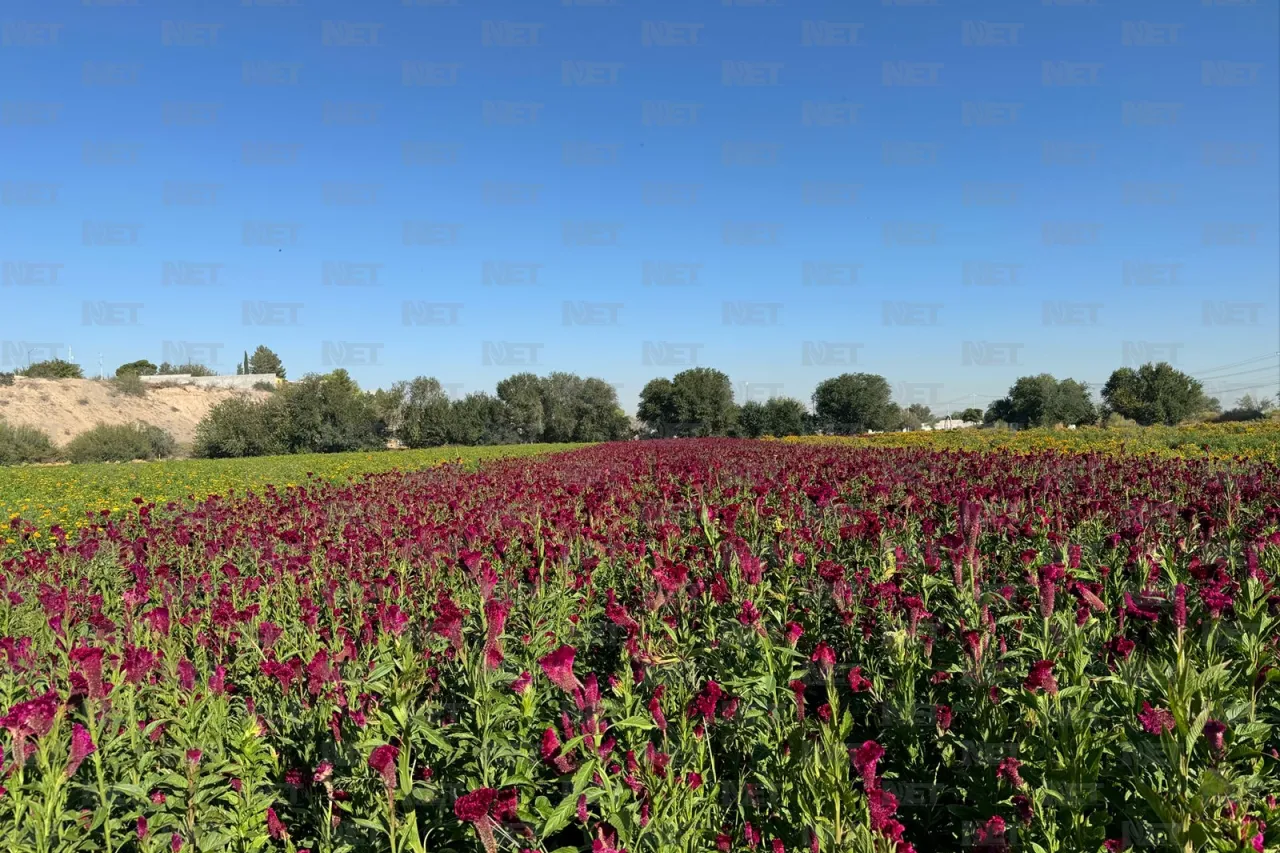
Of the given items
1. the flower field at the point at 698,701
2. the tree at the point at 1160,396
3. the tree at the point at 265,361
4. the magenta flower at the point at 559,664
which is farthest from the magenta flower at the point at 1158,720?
the tree at the point at 265,361

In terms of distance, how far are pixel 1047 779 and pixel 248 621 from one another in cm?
437

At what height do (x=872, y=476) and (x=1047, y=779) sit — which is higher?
(x=872, y=476)

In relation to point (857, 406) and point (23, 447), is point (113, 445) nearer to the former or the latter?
point (23, 447)

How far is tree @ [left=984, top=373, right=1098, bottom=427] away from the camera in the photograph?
3438 inches

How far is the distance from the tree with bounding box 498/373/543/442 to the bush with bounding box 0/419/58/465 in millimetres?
35160

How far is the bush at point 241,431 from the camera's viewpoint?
47.8m

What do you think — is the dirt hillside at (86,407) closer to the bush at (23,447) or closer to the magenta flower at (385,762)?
the bush at (23,447)

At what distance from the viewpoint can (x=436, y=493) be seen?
851 cm

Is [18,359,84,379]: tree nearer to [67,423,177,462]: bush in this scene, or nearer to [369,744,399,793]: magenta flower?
[67,423,177,462]: bush

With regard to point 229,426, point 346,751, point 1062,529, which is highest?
point 229,426

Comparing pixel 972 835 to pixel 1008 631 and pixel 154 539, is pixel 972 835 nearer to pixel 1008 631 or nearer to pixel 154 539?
pixel 1008 631

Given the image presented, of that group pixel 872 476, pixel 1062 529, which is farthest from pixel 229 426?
pixel 1062 529

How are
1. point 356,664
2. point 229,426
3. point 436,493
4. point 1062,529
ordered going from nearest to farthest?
point 356,664 → point 1062,529 → point 436,493 → point 229,426

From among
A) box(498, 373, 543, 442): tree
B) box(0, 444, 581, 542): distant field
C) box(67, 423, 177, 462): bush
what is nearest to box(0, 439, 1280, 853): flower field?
box(0, 444, 581, 542): distant field
